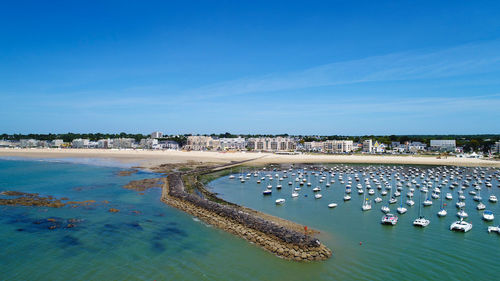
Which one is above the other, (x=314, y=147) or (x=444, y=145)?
(x=444, y=145)

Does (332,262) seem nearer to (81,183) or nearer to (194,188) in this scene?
(194,188)

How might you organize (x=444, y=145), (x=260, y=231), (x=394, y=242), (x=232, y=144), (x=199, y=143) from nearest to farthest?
(x=394, y=242) → (x=260, y=231) → (x=444, y=145) → (x=199, y=143) → (x=232, y=144)

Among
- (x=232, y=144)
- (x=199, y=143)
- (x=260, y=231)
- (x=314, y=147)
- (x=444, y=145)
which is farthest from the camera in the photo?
(x=232, y=144)

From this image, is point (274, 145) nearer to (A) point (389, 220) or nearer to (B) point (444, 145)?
(B) point (444, 145)

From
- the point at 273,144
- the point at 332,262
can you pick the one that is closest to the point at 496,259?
the point at 332,262

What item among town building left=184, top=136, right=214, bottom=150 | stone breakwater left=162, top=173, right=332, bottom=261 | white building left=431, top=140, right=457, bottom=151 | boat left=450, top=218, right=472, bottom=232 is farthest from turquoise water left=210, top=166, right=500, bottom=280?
town building left=184, top=136, right=214, bottom=150

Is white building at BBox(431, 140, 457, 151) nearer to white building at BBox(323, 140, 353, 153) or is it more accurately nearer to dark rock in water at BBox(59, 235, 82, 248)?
white building at BBox(323, 140, 353, 153)

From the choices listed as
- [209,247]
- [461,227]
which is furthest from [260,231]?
[461,227]
